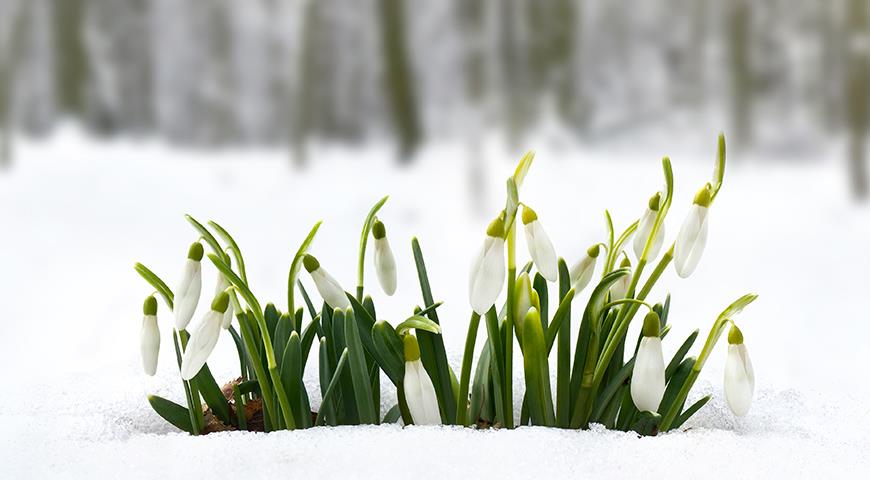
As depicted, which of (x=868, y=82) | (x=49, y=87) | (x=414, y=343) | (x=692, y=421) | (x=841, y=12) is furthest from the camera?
(x=49, y=87)

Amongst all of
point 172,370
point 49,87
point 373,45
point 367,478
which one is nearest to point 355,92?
point 373,45

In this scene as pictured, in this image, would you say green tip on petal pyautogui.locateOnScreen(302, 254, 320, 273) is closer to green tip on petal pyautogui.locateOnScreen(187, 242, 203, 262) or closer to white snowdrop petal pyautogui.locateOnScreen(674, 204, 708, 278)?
green tip on petal pyautogui.locateOnScreen(187, 242, 203, 262)

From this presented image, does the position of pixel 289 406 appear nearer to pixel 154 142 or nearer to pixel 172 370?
pixel 172 370

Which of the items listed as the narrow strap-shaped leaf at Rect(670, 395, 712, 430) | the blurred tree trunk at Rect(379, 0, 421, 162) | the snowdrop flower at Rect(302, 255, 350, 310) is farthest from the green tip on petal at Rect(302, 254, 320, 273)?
the blurred tree trunk at Rect(379, 0, 421, 162)

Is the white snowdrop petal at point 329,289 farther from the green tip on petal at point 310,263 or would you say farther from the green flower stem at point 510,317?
the green flower stem at point 510,317

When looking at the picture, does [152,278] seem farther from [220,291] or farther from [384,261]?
[384,261]

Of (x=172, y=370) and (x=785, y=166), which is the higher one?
(x=785, y=166)

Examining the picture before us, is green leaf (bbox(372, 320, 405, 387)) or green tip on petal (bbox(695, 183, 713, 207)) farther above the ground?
green tip on petal (bbox(695, 183, 713, 207))
